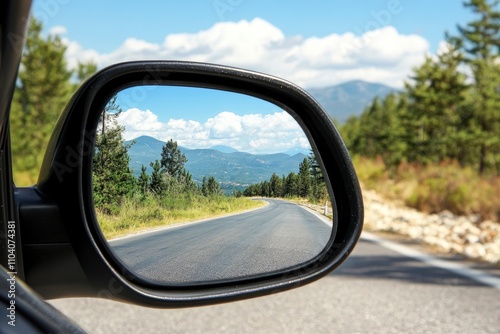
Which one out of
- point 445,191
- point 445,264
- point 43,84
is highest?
point 43,84

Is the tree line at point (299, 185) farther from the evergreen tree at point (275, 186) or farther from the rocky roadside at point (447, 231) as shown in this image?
the rocky roadside at point (447, 231)

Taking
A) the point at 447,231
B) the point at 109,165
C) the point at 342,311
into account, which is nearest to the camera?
the point at 109,165

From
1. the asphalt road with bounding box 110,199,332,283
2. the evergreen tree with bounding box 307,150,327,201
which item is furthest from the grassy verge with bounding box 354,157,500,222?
the asphalt road with bounding box 110,199,332,283

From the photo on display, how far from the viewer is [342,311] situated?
4871 mm

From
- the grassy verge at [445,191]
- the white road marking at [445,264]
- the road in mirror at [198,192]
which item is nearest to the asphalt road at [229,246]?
the road in mirror at [198,192]

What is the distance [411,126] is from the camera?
31531 millimetres

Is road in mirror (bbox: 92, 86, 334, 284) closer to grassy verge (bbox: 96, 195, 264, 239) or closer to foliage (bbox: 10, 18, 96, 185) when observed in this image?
grassy verge (bbox: 96, 195, 264, 239)

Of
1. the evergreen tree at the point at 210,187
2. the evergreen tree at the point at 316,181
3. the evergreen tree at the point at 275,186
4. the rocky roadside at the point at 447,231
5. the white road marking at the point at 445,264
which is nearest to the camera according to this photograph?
the evergreen tree at the point at 210,187

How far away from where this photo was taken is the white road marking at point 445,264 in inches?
243

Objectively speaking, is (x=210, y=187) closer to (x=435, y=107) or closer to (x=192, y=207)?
(x=192, y=207)

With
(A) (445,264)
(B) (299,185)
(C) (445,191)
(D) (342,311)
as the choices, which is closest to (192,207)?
(B) (299,185)

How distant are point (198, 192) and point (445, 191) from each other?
14.6 meters

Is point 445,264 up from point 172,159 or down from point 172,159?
down

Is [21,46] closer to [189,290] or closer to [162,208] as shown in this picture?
[162,208]
